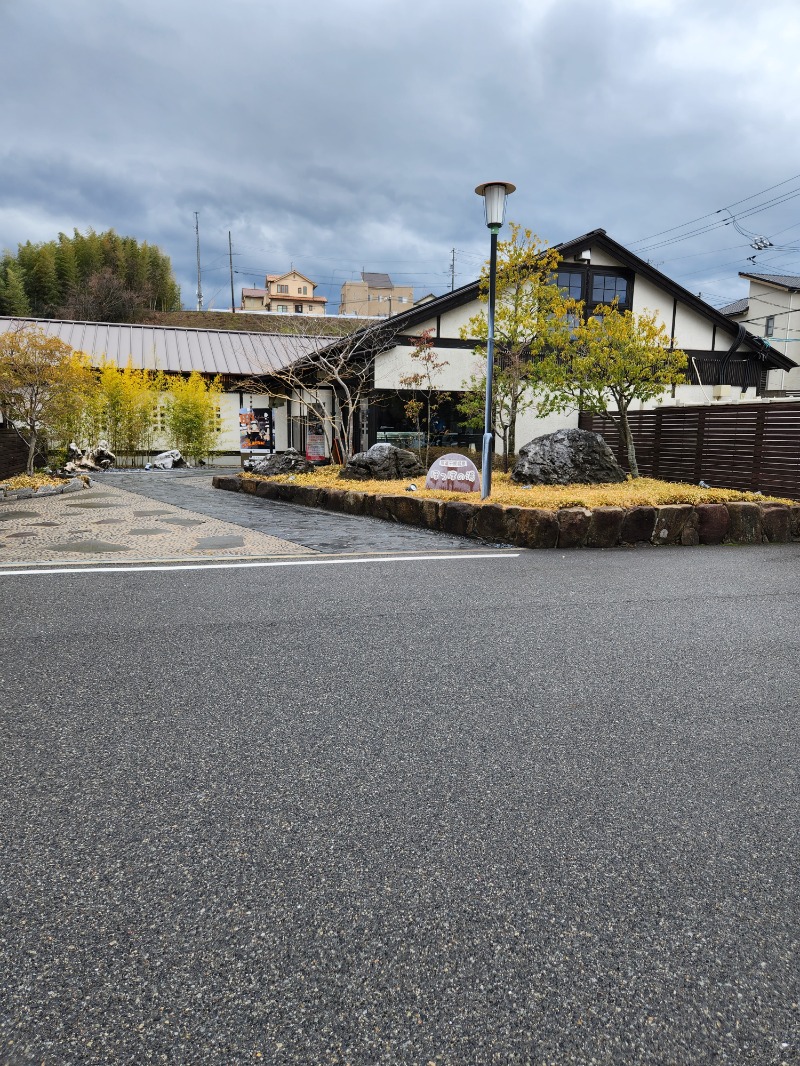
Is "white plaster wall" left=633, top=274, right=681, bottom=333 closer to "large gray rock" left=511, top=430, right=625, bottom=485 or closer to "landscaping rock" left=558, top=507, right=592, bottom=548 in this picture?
"large gray rock" left=511, top=430, right=625, bottom=485

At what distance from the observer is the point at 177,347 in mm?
23469

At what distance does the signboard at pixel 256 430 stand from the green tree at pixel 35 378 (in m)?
6.07

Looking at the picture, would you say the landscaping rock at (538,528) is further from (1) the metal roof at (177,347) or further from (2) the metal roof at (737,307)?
(2) the metal roof at (737,307)

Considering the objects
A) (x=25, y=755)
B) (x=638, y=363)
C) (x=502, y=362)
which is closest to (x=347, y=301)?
(x=502, y=362)

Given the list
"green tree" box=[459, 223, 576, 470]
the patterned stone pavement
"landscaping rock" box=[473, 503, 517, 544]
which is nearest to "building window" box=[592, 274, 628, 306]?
"green tree" box=[459, 223, 576, 470]

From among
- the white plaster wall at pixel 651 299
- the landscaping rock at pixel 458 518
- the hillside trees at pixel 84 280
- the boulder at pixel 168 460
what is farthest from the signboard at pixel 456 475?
the hillside trees at pixel 84 280

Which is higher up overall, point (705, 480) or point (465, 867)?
point (705, 480)

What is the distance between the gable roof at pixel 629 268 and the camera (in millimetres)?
15625

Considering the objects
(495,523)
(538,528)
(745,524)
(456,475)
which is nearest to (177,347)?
(456,475)

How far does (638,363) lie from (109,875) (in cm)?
1019

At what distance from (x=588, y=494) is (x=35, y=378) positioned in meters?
9.29

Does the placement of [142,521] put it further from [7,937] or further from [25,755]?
[7,937]

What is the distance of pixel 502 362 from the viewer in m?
15.5

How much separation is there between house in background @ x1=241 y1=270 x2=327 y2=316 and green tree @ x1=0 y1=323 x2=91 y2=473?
5276cm
